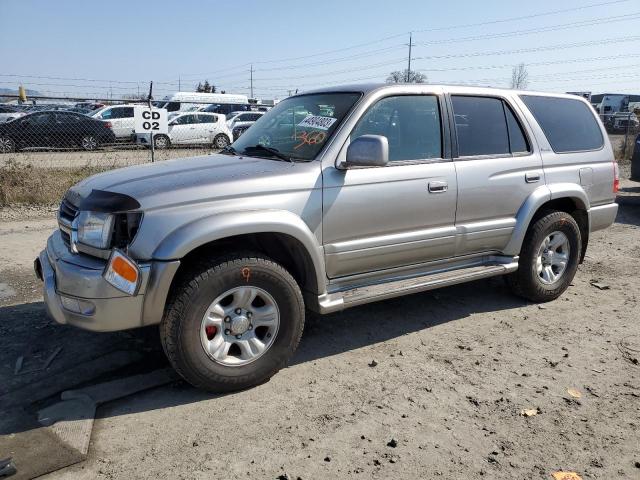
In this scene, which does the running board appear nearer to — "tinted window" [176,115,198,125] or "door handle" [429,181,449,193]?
"door handle" [429,181,449,193]

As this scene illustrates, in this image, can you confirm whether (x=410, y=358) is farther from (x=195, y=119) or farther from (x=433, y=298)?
(x=195, y=119)

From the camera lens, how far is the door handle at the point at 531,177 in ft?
15.8

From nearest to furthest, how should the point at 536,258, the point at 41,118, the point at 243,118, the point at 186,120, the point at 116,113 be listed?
the point at 536,258
the point at 41,118
the point at 186,120
the point at 116,113
the point at 243,118

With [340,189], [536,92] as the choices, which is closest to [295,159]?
[340,189]

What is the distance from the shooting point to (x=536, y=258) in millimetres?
5051

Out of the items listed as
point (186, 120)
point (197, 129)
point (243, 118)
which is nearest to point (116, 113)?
point (186, 120)

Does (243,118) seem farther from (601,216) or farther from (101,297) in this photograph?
(101,297)

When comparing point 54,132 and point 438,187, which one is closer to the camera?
point 438,187

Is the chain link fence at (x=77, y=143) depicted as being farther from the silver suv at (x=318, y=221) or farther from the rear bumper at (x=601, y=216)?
the rear bumper at (x=601, y=216)

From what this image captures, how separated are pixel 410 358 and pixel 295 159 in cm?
167

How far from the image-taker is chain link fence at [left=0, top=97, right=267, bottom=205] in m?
9.09

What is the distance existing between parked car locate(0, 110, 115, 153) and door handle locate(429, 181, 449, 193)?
15.0m

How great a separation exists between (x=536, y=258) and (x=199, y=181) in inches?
128

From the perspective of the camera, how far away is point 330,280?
12.7 ft
